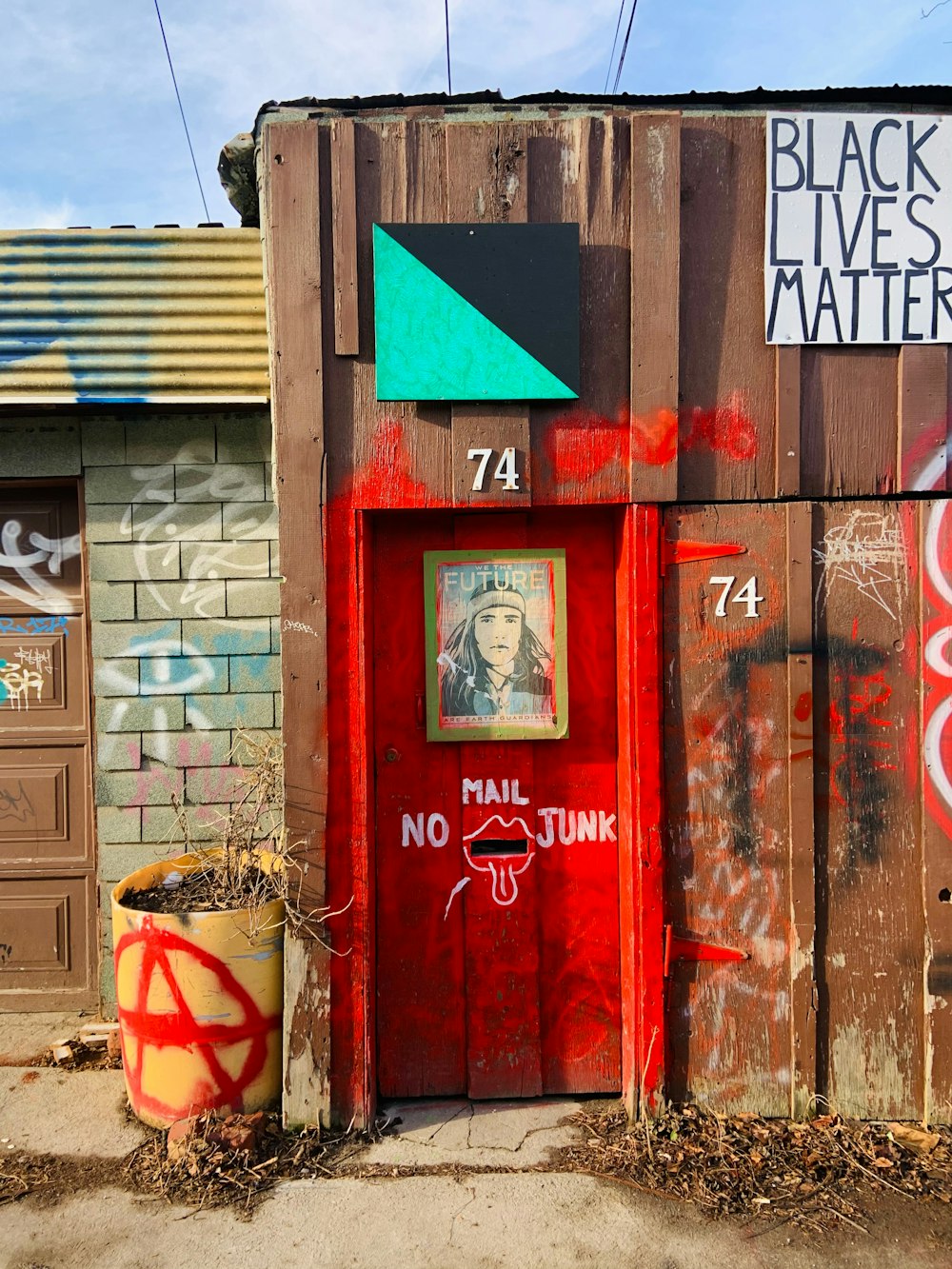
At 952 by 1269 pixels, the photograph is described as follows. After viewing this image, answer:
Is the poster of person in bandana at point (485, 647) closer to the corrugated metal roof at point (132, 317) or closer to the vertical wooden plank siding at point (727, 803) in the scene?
the vertical wooden plank siding at point (727, 803)

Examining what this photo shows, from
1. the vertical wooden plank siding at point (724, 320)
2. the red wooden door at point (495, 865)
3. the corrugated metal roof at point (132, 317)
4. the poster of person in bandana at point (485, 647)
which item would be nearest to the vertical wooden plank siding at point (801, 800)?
the vertical wooden plank siding at point (724, 320)

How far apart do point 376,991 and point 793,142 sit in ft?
12.6

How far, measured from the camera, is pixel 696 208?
11.2 ft

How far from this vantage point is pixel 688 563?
3.46 m

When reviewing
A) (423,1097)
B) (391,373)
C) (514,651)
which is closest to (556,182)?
(391,373)

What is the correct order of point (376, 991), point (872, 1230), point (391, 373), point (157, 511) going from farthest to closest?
1. point (157, 511)
2. point (376, 991)
3. point (391, 373)
4. point (872, 1230)

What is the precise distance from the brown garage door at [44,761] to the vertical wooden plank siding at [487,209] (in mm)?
2210

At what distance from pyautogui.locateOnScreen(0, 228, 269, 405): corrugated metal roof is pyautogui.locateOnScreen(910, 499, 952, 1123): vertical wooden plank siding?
2993mm

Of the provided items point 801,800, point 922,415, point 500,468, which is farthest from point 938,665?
point 500,468

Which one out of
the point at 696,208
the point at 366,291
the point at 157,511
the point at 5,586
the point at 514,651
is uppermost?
the point at 696,208

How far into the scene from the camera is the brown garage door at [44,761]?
4340mm

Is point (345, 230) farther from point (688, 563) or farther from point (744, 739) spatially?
point (744, 739)

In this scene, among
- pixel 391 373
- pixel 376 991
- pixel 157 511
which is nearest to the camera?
pixel 391 373

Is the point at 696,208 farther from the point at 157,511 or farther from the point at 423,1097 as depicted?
the point at 423,1097
